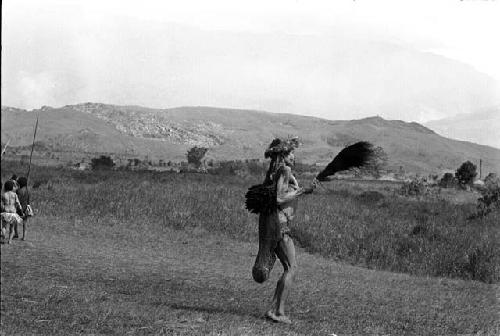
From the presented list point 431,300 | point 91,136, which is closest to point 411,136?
point 91,136

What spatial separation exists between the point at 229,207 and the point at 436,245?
312 inches

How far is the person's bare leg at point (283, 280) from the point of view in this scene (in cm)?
809

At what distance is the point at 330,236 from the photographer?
20.5 metres

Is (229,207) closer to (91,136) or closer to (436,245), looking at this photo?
(436,245)

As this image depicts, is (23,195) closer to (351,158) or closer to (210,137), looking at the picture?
(351,158)

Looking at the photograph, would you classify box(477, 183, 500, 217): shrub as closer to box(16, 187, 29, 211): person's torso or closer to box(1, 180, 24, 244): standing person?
box(16, 187, 29, 211): person's torso

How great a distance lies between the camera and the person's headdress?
27.1ft

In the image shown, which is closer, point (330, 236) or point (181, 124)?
point (330, 236)

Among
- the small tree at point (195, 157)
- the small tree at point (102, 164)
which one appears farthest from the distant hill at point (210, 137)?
the small tree at point (102, 164)

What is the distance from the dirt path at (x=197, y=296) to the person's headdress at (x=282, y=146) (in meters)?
2.07

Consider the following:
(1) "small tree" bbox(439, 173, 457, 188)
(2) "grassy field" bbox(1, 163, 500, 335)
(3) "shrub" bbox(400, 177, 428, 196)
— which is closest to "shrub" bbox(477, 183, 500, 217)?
(2) "grassy field" bbox(1, 163, 500, 335)

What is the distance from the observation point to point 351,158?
834 cm

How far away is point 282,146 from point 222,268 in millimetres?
6898

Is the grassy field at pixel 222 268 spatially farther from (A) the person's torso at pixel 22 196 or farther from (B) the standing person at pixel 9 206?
(A) the person's torso at pixel 22 196
